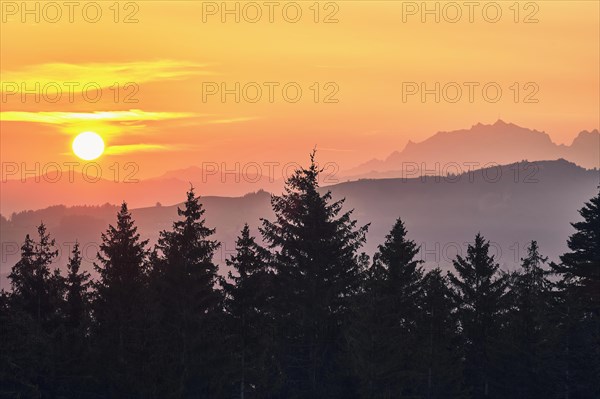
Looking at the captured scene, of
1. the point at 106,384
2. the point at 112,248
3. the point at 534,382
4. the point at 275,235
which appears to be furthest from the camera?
the point at 534,382

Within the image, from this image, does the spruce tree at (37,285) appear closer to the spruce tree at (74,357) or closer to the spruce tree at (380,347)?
the spruce tree at (74,357)

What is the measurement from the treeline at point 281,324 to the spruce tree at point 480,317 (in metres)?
0.15

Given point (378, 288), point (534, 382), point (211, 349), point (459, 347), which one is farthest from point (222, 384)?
point (534, 382)

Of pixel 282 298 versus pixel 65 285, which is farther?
pixel 282 298

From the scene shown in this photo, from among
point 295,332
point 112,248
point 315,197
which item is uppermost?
point 315,197

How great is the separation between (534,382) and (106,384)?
29597 mm

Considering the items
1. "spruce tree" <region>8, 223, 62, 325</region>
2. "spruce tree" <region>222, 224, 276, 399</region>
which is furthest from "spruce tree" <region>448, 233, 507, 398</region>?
"spruce tree" <region>8, 223, 62, 325</region>

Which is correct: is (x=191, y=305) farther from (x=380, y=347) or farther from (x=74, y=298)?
(x=380, y=347)

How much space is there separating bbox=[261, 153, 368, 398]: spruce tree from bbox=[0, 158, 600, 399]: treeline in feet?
0.29

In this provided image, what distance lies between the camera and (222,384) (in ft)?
151

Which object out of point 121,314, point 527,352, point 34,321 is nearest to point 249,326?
point 121,314

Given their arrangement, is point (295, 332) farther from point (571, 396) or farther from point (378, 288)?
point (571, 396)

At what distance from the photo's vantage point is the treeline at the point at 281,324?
1722 inches

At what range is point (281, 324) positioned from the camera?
164 ft
